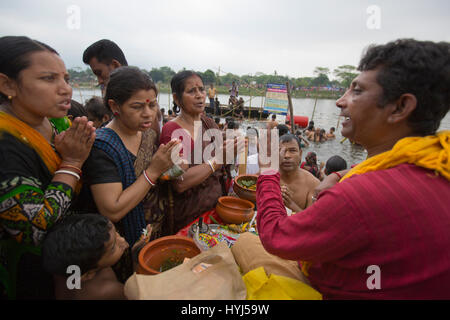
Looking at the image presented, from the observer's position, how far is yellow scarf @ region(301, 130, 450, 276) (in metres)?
0.97

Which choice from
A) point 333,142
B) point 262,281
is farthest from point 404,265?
point 333,142

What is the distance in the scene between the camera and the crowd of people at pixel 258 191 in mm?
950

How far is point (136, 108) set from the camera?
182 centimetres

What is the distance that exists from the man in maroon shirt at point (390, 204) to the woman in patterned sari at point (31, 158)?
1.26 metres

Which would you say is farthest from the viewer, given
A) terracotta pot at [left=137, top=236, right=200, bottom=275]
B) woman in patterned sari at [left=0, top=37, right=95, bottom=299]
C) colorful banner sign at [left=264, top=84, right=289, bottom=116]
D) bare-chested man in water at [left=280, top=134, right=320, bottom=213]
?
colorful banner sign at [left=264, top=84, right=289, bottom=116]

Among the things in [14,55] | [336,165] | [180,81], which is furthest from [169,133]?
[336,165]

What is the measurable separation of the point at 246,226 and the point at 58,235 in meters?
1.46

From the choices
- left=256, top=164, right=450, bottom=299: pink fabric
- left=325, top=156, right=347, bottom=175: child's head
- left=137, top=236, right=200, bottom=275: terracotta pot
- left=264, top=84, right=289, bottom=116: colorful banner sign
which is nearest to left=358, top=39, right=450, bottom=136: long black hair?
left=256, top=164, right=450, bottom=299: pink fabric

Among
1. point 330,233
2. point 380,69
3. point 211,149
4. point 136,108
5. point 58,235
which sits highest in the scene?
point 380,69

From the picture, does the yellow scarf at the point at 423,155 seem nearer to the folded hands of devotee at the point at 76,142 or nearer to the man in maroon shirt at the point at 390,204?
the man in maroon shirt at the point at 390,204

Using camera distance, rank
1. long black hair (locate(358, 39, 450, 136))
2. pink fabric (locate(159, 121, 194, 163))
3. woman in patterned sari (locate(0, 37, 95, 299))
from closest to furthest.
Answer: long black hair (locate(358, 39, 450, 136))
woman in patterned sari (locate(0, 37, 95, 299))
pink fabric (locate(159, 121, 194, 163))

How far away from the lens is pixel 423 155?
3.30 feet

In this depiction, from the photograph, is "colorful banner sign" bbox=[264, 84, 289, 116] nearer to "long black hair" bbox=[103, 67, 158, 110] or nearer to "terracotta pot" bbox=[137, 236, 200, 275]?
"long black hair" bbox=[103, 67, 158, 110]

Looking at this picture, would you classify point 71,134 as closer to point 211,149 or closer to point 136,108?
point 136,108
